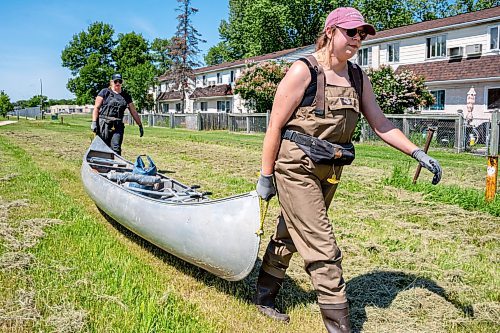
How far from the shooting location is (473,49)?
25984 mm

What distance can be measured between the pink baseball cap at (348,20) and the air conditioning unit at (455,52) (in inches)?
1056

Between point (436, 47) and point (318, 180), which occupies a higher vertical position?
point (436, 47)

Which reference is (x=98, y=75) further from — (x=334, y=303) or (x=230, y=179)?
(x=334, y=303)

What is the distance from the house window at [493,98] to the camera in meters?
24.0

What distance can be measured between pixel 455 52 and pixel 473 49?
1335 mm

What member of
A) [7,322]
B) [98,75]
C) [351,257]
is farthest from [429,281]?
[98,75]

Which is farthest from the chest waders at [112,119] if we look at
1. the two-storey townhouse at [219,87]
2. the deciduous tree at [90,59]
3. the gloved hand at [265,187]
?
the deciduous tree at [90,59]

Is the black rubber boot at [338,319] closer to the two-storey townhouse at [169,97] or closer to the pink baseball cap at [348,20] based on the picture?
the pink baseball cap at [348,20]

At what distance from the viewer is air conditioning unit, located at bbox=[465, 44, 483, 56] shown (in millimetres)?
25797

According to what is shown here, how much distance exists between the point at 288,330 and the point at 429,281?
1.65 meters

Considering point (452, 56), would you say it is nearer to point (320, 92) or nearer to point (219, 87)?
point (219, 87)

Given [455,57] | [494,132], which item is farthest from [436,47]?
[494,132]

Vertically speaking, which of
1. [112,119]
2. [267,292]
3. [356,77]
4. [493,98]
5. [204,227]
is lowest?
[267,292]

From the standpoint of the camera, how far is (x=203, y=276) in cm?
423
